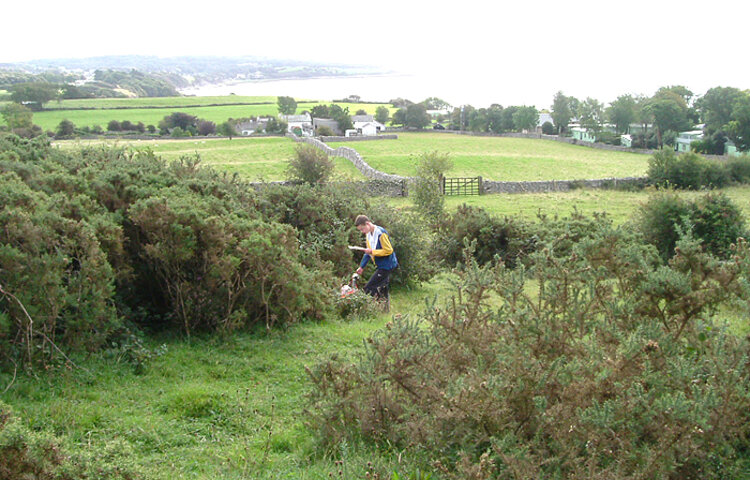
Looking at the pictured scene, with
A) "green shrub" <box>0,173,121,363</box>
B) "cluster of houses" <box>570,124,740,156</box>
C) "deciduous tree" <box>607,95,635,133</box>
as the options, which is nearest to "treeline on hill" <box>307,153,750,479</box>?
"green shrub" <box>0,173,121,363</box>

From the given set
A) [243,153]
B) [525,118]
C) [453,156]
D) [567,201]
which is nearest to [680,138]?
[525,118]

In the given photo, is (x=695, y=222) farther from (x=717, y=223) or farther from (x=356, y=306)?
(x=356, y=306)

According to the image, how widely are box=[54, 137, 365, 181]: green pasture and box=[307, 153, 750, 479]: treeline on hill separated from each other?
119 ft

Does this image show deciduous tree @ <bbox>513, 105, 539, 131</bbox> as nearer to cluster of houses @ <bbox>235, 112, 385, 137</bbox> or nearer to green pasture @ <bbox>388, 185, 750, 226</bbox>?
cluster of houses @ <bbox>235, 112, 385, 137</bbox>

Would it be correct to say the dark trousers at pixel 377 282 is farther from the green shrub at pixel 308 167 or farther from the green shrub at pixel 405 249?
the green shrub at pixel 308 167

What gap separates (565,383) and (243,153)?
56143 mm

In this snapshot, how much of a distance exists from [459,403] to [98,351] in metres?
4.44

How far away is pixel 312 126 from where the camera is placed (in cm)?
9362

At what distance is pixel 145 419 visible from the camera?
217 inches

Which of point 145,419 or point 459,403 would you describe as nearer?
point 459,403

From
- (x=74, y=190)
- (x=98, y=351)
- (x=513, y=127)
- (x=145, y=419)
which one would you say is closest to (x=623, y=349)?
(x=145, y=419)

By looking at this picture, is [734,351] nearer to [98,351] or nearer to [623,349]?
[623,349]

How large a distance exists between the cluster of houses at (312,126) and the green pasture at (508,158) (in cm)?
1073

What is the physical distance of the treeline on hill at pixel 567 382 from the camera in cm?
376
